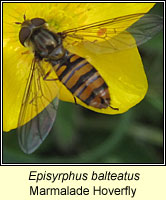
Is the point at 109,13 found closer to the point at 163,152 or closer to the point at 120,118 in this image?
the point at 120,118

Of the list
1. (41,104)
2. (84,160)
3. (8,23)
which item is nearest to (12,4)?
(8,23)

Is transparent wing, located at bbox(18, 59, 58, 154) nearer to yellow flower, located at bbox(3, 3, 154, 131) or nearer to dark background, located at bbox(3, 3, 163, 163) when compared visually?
yellow flower, located at bbox(3, 3, 154, 131)

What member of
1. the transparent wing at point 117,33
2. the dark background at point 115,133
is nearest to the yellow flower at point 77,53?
the transparent wing at point 117,33

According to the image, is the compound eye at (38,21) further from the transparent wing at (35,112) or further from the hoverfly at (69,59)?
the transparent wing at (35,112)

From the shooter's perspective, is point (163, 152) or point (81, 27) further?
point (163, 152)

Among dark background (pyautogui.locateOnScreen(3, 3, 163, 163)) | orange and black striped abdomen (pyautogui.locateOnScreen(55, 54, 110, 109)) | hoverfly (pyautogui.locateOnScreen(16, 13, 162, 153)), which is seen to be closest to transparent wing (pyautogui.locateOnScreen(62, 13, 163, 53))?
hoverfly (pyautogui.locateOnScreen(16, 13, 162, 153))

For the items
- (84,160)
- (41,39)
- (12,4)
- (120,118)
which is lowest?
(84,160)
